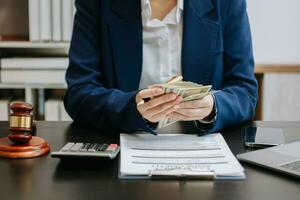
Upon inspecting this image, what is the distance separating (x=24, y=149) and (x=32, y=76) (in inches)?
55.7

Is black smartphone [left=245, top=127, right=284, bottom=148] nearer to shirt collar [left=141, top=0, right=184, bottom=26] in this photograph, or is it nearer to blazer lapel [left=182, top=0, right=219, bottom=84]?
blazer lapel [left=182, top=0, right=219, bottom=84]

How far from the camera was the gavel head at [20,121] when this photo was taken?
35.3 inches

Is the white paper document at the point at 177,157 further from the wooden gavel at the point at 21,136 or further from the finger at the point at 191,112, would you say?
the wooden gavel at the point at 21,136

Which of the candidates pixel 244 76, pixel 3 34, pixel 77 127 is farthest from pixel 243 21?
pixel 3 34

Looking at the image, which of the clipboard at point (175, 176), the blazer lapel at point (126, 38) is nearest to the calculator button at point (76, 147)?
the clipboard at point (175, 176)

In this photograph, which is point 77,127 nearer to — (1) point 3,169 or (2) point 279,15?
(1) point 3,169

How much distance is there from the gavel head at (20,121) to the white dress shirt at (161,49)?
0.55 meters

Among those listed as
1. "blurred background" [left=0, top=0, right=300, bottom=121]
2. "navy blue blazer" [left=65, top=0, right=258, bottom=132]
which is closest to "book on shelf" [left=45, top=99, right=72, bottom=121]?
"blurred background" [left=0, top=0, right=300, bottom=121]

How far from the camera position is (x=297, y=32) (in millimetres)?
2395

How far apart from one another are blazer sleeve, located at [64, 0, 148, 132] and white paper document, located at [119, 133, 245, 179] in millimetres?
64

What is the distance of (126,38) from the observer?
53.9 inches

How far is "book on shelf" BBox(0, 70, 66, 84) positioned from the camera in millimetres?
2264

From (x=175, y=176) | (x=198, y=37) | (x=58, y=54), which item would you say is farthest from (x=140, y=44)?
(x=58, y=54)

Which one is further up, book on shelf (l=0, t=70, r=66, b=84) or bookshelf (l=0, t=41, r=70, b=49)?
bookshelf (l=0, t=41, r=70, b=49)
